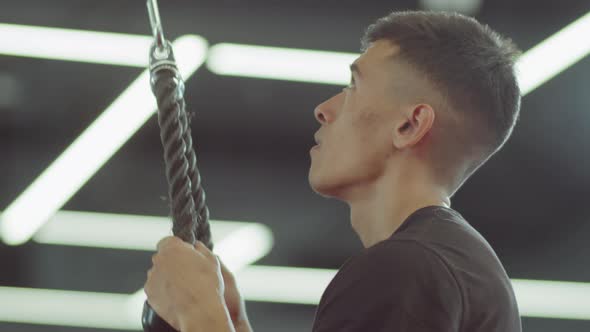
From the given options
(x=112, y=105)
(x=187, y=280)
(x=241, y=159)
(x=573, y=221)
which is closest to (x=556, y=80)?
Answer: (x=573, y=221)

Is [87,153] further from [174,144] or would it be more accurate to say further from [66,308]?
[174,144]

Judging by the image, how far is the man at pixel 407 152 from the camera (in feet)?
3.23

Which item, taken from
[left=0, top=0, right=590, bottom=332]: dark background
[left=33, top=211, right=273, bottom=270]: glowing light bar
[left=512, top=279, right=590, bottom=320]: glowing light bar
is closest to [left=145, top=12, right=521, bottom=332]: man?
[left=0, top=0, right=590, bottom=332]: dark background

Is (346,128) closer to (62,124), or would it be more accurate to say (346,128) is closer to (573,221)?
(62,124)

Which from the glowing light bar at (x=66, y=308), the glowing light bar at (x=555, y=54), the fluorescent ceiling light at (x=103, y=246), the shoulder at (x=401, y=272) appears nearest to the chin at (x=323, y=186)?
the shoulder at (x=401, y=272)

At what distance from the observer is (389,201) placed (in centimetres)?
113

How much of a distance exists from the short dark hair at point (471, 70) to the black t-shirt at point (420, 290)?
23 cm

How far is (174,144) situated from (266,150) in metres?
1.53

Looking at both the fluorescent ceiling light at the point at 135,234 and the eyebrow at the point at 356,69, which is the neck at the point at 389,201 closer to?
the eyebrow at the point at 356,69

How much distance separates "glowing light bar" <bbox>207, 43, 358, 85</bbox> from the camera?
2.39 m

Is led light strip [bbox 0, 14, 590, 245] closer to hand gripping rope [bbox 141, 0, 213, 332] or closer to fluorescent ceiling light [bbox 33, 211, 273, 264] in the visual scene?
fluorescent ceiling light [bbox 33, 211, 273, 264]

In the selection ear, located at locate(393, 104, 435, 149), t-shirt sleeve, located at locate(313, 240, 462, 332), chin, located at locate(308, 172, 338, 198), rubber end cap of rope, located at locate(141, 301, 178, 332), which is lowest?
t-shirt sleeve, located at locate(313, 240, 462, 332)

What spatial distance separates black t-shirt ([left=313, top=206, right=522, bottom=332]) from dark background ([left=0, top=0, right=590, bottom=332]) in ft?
4.70

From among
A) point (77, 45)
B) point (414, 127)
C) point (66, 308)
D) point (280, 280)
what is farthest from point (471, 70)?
point (66, 308)
